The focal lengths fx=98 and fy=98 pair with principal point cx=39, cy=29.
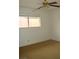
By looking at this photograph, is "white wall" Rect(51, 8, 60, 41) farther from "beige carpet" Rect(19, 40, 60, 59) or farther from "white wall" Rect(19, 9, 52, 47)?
"beige carpet" Rect(19, 40, 60, 59)

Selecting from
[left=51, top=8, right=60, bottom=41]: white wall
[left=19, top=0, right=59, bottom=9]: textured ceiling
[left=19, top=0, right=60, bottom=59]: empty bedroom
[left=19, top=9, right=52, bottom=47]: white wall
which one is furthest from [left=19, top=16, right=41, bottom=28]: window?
[left=51, top=8, right=60, bottom=41]: white wall

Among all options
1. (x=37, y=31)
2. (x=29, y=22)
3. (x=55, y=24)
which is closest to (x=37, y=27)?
(x=37, y=31)

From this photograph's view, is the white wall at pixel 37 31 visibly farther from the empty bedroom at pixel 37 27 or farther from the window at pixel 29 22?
the window at pixel 29 22

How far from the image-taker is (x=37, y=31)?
738 cm

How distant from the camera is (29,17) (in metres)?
6.79

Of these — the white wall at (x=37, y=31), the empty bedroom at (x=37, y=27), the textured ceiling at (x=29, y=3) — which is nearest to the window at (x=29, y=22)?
the empty bedroom at (x=37, y=27)

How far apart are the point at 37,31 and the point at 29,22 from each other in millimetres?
988

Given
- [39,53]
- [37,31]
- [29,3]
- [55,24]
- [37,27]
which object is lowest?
[39,53]

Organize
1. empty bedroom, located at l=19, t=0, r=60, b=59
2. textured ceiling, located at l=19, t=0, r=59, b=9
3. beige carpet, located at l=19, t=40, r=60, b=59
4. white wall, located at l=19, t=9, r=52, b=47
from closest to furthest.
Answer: beige carpet, located at l=19, t=40, r=60, b=59 < empty bedroom, located at l=19, t=0, r=60, b=59 < textured ceiling, located at l=19, t=0, r=59, b=9 < white wall, located at l=19, t=9, r=52, b=47

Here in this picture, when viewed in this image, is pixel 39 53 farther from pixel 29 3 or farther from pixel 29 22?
pixel 29 3

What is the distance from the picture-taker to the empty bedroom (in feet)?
19.9
